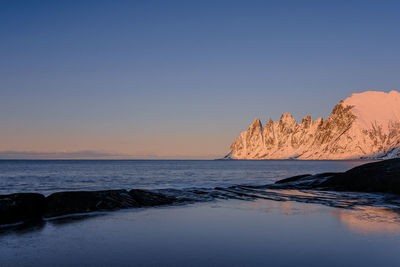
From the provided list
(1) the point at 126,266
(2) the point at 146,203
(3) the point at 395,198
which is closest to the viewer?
(1) the point at 126,266

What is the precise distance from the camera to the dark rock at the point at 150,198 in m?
16.1

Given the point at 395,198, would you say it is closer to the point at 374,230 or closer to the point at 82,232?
the point at 374,230

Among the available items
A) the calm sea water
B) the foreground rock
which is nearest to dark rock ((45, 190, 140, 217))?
the calm sea water

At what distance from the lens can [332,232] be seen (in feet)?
31.2

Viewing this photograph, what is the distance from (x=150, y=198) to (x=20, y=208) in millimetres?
6061

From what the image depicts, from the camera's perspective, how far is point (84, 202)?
14242 mm

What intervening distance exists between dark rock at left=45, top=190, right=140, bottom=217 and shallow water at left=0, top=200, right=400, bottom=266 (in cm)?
136

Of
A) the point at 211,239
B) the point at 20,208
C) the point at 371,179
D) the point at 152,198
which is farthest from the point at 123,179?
the point at 211,239

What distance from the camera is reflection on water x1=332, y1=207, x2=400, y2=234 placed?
9727mm

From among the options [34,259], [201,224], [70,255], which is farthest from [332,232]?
[34,259]

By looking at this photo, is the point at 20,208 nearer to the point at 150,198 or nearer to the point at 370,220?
the point at 150,198

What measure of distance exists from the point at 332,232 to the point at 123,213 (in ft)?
26.2

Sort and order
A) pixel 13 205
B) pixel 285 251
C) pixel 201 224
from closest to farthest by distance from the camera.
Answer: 1. pixel 285 251
2. pixel 201 224
3. pixel 13 205

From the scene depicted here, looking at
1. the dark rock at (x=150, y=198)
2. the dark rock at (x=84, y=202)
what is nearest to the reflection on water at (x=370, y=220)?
the dark rock at (x=150, y=198)
